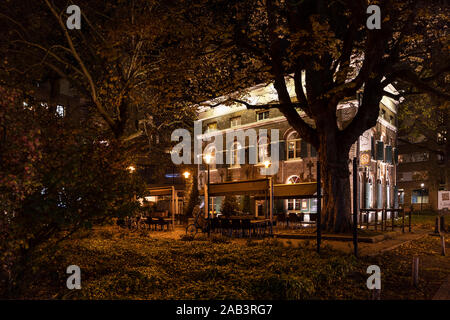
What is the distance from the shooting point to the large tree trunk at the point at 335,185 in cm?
1361

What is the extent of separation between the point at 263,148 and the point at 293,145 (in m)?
2.78

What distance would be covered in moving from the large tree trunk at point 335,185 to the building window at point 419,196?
140 ft

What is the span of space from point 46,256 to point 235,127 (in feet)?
82.9

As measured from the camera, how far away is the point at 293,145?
2597cm

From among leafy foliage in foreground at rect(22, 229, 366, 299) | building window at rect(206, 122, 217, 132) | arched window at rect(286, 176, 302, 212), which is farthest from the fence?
building window at rect(206, 122, 217, 132)

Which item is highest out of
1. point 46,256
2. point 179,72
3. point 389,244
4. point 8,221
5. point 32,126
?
point 179,72

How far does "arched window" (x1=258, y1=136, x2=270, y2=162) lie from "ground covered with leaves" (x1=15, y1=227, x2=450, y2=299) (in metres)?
18.1

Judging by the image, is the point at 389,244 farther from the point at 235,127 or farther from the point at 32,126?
the point at 235,127

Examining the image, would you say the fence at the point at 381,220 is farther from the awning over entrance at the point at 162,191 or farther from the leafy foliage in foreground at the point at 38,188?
the leafy foliage in foreground at the point at 38,188

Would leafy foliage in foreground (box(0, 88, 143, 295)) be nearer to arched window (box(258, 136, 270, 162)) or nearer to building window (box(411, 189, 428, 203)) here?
arched window (box(258, 136, 270, 162))

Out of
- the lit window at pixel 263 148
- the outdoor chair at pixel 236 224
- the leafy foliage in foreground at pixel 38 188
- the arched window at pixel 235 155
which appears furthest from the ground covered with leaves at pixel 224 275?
the arched window at pixel 235 155

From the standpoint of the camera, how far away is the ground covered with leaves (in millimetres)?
5547
